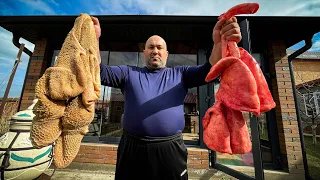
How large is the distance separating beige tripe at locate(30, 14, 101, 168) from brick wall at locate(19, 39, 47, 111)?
4297 millimetres

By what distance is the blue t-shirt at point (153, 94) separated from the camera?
1.38 meters

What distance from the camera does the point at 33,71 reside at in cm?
414

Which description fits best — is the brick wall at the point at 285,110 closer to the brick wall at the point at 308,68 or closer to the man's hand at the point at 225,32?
the man's hand at the point at 225,32

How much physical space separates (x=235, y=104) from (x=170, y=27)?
11.5ft

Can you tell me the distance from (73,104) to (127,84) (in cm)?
80

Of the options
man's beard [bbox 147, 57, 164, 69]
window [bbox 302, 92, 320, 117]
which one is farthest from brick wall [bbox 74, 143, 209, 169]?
window [bbox 302, 92, 320, 117]

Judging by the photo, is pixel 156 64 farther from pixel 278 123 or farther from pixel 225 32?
pixel 278 123

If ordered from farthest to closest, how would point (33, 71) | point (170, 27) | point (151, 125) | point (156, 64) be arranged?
point (33, 71) → point (170, 27) → point (156, 64) → point (151, 125)

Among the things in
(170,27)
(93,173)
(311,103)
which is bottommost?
(93,173)

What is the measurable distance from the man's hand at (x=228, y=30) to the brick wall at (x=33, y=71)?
15.9 feet

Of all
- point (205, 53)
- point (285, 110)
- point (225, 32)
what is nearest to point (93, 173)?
point (225, 32)

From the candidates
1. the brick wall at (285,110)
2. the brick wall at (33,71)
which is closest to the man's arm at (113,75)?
the brick wall at (33,71)

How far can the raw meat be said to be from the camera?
0.77 m

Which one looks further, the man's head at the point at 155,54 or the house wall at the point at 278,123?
the house wall at the point at 278,123
